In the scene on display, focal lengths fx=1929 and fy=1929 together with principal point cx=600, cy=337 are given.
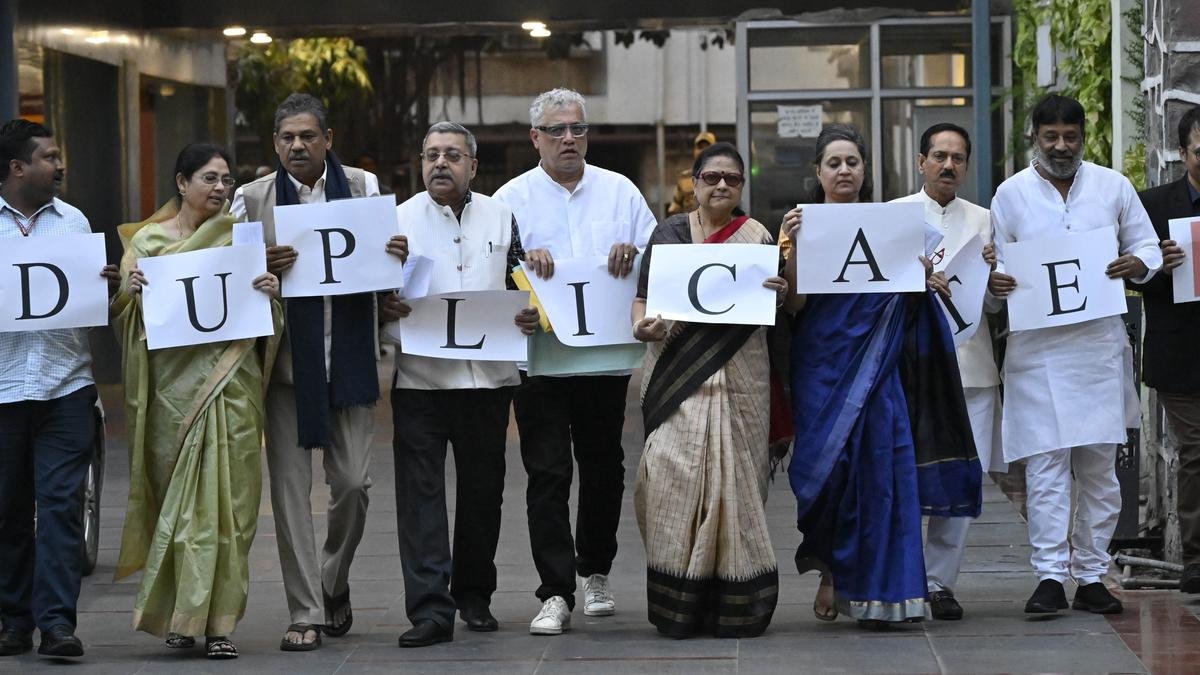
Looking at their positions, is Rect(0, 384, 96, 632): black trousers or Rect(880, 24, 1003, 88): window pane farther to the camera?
Rect(880, 24, 1003, 88): window pane

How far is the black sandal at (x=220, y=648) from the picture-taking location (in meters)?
6.88

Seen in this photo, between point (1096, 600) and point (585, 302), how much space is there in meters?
2.25

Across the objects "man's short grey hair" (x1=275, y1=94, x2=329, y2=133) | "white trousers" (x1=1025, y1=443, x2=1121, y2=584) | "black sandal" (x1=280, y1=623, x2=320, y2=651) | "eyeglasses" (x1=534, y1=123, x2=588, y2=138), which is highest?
"man's short grey hair" (x1=275, y1=94, x2=329, y2=133)

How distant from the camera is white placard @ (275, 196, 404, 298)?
6949 millimetres

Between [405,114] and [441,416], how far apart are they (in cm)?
2519

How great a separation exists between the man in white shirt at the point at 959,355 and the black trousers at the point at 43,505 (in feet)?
10.5

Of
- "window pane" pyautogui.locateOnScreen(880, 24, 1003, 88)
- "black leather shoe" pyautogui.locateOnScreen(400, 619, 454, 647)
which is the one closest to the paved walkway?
"black leather shoe" pyautogui.locateOnScreen(400, 619, 454, 647)

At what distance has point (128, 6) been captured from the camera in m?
18.7

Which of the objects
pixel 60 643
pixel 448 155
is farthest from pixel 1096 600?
pixel 60 643

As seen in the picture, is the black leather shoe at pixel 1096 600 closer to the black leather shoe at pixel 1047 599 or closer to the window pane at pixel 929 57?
the black leather shoe at pixel 1047 599

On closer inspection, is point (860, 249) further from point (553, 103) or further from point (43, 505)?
point (43, 505)

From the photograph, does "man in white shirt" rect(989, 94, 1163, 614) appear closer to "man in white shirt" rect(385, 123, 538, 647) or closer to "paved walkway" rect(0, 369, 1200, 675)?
"paved walkway" rect(0, 369, 1200, 675)

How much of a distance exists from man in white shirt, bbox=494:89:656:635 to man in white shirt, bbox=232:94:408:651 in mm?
677

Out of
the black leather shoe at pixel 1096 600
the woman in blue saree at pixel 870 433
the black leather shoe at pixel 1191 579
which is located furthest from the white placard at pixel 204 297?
the black leather shoe at pixel 1191 579
